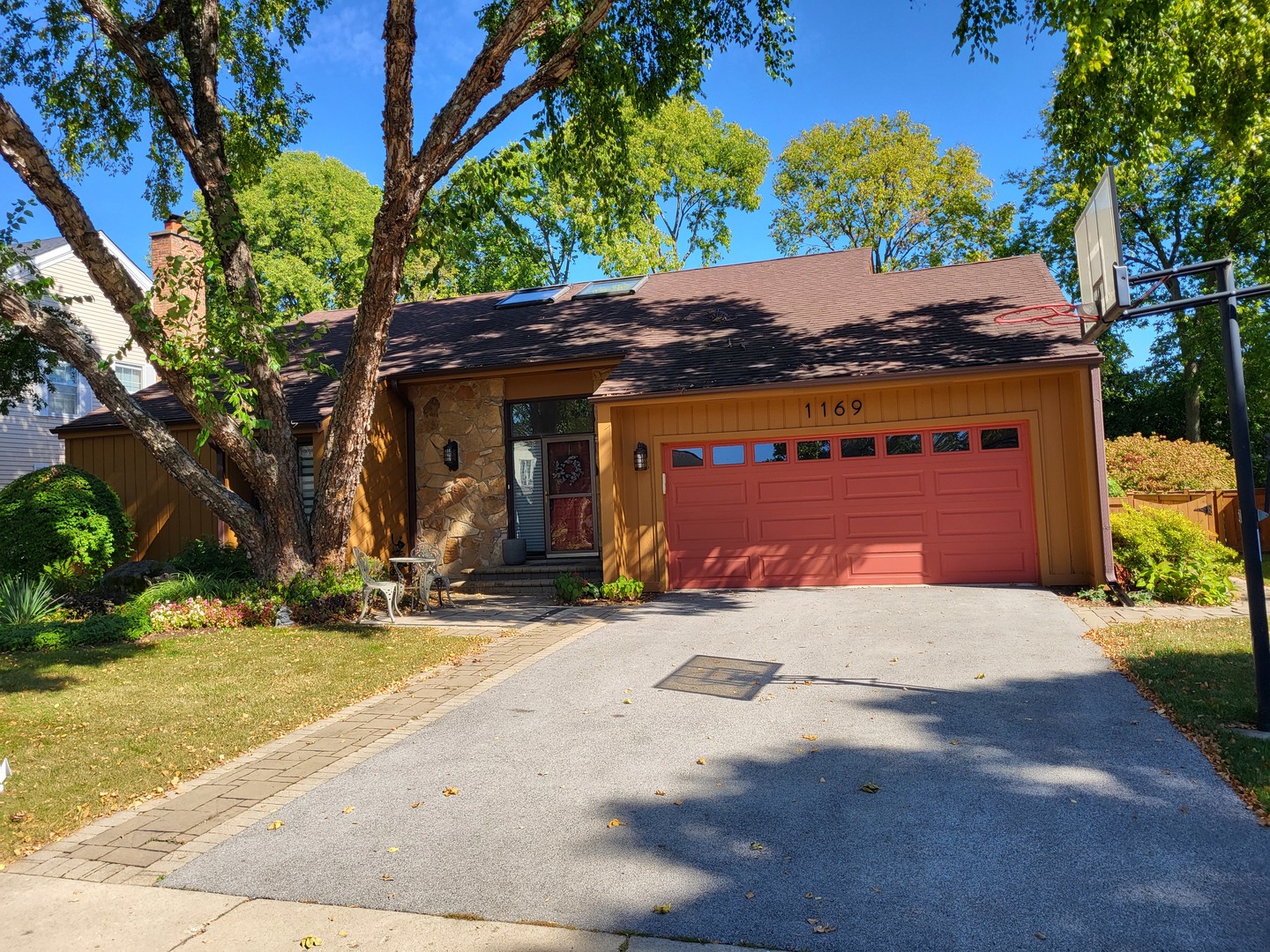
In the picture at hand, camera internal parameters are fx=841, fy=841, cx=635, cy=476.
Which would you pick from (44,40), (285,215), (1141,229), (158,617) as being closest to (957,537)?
(158,617)

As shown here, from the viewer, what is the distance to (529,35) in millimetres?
9883

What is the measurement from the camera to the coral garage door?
1078cm

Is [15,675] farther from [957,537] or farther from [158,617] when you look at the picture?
[957,537]

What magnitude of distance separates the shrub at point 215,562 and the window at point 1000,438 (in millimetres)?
9932

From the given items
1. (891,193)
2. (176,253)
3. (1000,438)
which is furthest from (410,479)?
(891,193)

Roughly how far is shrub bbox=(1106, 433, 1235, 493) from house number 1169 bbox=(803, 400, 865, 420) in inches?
256

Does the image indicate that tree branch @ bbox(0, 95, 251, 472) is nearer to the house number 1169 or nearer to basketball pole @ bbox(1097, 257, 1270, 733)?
the house number 1169

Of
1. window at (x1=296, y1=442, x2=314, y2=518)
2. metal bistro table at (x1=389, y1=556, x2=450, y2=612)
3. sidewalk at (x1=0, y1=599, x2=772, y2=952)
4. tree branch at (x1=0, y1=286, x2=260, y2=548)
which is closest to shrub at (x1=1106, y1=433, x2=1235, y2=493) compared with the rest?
metal bistro table at (x1=389, y1=556, x2=450, y2=612)

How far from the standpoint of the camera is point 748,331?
1309 cm

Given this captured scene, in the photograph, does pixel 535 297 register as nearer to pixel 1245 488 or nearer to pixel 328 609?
pixel 328 609

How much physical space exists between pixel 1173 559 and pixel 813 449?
438 cm

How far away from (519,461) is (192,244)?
6.22 metres

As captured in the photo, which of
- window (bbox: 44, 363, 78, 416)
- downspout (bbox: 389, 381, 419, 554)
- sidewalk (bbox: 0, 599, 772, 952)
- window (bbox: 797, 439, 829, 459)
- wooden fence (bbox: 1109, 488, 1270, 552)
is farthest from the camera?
window (bbox: 44, 363, 78, 416)

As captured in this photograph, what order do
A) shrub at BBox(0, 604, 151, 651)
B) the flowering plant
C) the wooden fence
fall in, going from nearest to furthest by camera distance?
shrub at BBox(0, 604, 151, 651) < the flowering plant < the wooden fence
